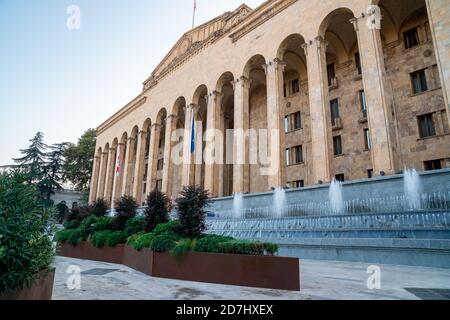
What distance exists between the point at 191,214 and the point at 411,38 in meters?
19.2

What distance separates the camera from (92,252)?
32.8 ft

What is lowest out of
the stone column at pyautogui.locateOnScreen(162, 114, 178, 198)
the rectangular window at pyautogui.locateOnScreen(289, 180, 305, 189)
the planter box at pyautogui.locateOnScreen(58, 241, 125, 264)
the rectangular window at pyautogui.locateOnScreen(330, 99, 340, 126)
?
the planter box at pyautogui.locateOnScreen(58, 241, 125, 264)

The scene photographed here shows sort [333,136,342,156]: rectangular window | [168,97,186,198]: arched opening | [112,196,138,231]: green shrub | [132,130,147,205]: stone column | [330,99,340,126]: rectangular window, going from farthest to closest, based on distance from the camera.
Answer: [132,130,147,205]: stone column < [168,97,186,198]: arched opening < [330,99,340,126]: rectangular window < [333,136,342,156]: rectangular window < [112,196,138,231]: green shrub

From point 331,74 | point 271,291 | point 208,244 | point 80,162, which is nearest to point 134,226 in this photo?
point 208,244

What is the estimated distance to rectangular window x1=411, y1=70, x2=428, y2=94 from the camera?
1721cm

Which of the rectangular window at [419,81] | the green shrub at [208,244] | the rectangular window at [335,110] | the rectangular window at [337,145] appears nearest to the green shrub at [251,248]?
the green shrub at [208,244]

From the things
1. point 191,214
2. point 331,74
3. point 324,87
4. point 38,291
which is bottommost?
point 38,291

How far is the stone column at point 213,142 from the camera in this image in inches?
844

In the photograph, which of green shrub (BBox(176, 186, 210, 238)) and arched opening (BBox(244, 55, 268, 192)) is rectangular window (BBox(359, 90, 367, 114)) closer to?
arched opening (BBox(244, 55, 268, 192))

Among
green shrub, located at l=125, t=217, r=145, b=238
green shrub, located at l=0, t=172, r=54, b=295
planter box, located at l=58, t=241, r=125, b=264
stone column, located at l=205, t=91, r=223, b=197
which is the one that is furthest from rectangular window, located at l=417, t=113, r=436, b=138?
green shrub, located at l=0, t=172, r=54, b=295

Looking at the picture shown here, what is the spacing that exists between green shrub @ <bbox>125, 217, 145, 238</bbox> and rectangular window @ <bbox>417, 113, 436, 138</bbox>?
1640 centimetres

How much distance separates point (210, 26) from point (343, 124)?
649 inches

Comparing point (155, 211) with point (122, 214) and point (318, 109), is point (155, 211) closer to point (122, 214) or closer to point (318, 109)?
point (122, 214)

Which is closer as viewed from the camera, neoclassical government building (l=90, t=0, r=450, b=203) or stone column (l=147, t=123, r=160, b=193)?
neoclassical government building (l=90, t=0, r=450, b=203)
